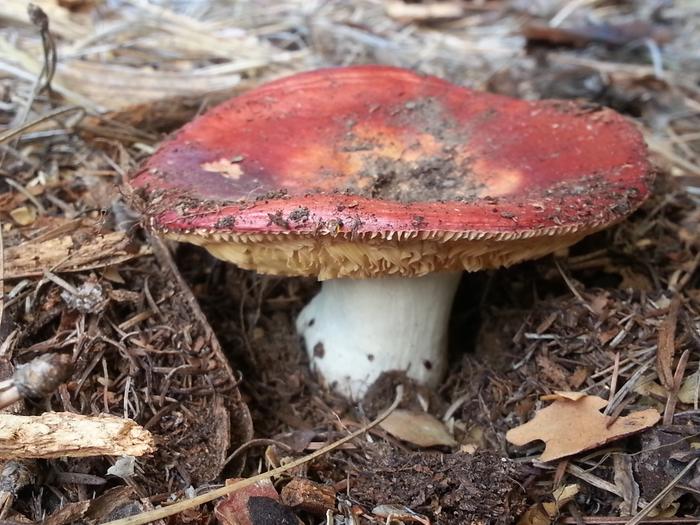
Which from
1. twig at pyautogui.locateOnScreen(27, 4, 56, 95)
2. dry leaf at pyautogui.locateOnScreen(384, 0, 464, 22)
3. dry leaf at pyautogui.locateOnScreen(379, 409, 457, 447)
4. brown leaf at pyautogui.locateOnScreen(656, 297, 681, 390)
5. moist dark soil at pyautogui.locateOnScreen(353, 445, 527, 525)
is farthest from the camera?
dry leaf at pyautogui.locateOnScreen(384, 0, 464, 22)

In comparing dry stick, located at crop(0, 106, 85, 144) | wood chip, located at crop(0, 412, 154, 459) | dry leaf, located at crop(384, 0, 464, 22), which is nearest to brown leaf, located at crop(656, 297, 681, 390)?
wood chip, located at crop(0, 412, 154, 459)

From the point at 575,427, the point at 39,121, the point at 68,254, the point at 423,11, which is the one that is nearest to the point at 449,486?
the point at 575,427

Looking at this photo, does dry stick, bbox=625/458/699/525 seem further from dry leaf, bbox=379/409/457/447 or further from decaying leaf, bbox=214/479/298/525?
decaying leaf, bbox=214/479/298/525

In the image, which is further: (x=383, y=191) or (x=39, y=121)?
(x=39, y=121)

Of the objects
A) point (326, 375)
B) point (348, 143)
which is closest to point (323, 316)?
point (326, 375)

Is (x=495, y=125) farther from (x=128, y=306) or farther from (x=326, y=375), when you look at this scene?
(x=128, y=306)

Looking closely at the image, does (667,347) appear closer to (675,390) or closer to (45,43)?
(675,390)
